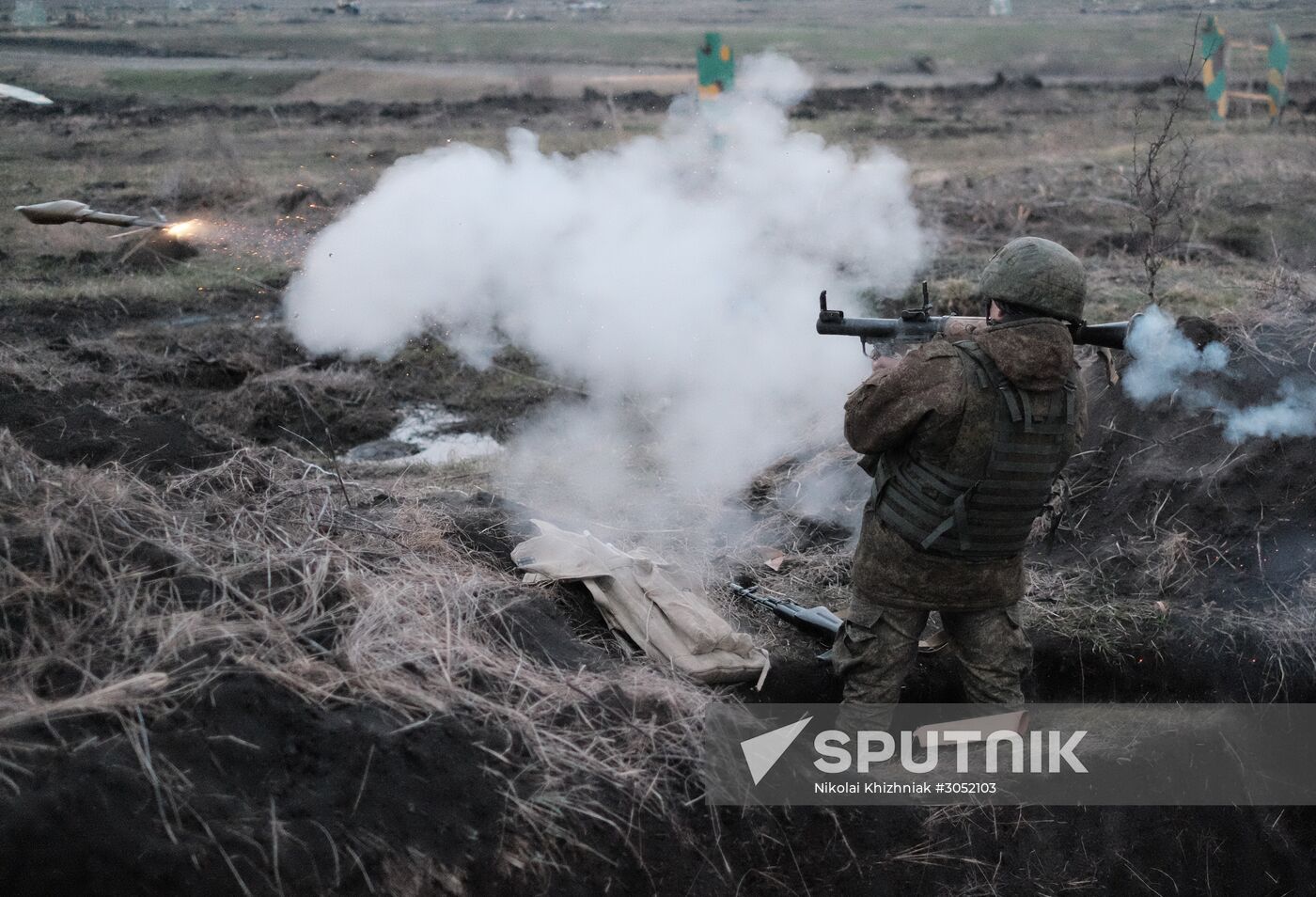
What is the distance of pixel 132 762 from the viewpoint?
9.40 feet

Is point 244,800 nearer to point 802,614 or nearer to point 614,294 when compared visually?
point 802,614

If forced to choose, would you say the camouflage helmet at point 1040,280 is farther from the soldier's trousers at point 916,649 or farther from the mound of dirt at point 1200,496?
the mound of dirt at point 1200,496

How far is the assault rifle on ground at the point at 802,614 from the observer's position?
15.7 feet

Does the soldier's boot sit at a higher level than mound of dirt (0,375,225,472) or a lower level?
lower

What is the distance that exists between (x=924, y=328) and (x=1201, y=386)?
2654 mm

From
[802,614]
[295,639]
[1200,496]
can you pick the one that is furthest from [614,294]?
[295,639]

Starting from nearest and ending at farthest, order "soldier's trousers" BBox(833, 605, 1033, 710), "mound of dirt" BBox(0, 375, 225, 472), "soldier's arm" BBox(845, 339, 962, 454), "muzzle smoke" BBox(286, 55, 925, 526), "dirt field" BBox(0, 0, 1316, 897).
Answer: "dirt field" BBox(0, 0, 1316, 897)
"soldier's arm" BBox(845, 339, 962, 454)
"soldier's trousers" BBox(833, 605, 1033, 710)
"mound of dirt" BBox(0, 375, 225, 472)
"muzzle smoke" BBox(286, 55, 925, 526)

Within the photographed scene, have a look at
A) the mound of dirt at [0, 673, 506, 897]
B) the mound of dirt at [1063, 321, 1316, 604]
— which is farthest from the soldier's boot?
the mound of dirt at [0, 673, 506, 897]

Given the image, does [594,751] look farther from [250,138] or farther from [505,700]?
[250,138]

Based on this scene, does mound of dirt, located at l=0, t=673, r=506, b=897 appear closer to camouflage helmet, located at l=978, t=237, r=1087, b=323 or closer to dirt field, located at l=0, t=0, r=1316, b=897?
dirt field, located at l=0, t=0, r=1316, b=897

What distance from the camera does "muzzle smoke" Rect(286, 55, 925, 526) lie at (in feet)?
26.1

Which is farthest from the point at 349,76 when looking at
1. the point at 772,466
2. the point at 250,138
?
the point at 772,466

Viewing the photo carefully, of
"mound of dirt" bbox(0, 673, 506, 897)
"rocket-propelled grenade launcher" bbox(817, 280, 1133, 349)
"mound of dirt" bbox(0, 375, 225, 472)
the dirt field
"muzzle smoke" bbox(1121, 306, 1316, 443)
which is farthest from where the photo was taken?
"muzzle smoke" bbox(1121, 306, 1316, 443)

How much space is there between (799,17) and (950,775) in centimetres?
4891
